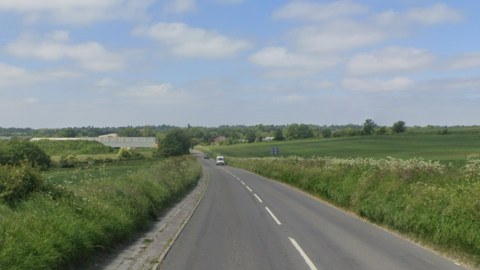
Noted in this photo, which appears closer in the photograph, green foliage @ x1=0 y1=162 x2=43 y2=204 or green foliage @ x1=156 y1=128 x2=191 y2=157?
green foliage @ x1=0 y1=162 x2=43 y2=204

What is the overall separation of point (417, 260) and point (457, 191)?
310 centimetres

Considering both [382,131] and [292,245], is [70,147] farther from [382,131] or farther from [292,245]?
[382,131]

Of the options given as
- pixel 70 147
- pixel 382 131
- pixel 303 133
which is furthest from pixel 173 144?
pixel 303 133

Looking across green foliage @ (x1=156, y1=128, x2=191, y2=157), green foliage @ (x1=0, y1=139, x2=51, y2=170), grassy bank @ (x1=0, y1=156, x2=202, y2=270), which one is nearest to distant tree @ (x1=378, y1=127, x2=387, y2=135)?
green foliage @ (x1=156, y1=128, x2=191, y2=157)

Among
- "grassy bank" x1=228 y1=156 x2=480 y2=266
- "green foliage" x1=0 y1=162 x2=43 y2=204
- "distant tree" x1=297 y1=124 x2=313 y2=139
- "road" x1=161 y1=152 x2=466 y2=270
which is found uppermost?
"distant tree" x1=297 y1=124 x2=313 y2=139

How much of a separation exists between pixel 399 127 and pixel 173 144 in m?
65.9

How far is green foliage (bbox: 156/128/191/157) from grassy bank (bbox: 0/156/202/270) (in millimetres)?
72285

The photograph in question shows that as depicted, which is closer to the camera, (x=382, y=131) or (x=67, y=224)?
(x=67, y=224)

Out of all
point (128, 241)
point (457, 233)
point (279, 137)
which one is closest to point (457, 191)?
point (457, 233)

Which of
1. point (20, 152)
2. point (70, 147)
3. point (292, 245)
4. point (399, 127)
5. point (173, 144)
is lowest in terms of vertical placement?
point (292, 245)

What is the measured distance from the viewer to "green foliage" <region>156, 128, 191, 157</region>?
8450cm

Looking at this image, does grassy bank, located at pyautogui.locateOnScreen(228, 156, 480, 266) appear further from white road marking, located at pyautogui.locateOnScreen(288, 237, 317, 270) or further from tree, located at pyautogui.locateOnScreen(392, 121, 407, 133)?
tree, located at pyautogui.locateOnScreen(392, 121, 407, 133)

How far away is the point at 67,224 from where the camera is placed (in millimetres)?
7289

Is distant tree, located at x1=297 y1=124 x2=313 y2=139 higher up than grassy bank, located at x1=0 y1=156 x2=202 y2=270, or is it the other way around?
distant tree, located at x1=297 y1=124 x2=313 y2=139
